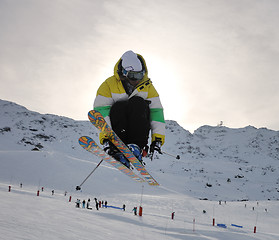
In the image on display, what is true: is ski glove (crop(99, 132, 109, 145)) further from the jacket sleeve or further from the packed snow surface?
the packed snow surface

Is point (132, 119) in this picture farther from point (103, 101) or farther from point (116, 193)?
point (116, 193)

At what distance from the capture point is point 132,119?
13.5 feet

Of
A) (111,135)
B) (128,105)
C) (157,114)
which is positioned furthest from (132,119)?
(157,114)

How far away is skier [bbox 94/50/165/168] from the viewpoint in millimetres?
4059

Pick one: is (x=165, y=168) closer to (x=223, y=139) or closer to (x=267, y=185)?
(x=267, y=185)

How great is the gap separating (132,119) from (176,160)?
59.5 meters

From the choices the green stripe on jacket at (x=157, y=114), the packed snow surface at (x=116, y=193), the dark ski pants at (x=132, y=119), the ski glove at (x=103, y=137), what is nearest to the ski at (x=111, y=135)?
the ski glove at (x=103, y=137)

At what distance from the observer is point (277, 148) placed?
4301 inches

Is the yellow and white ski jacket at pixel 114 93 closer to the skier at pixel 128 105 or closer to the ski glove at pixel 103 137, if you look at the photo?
the skier at pixel 128 105

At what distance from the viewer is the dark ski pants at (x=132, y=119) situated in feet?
13.5

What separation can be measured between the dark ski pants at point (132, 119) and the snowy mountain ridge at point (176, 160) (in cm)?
2780

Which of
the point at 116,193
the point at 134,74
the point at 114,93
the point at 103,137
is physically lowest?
the point at 116,193

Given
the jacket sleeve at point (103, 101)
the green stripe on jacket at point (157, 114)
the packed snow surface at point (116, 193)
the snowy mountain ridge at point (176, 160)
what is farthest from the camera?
the snowy mountain ridge at point (176, 160)

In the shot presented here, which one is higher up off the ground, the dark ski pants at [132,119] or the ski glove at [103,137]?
the dark ski pants at [132,119]
